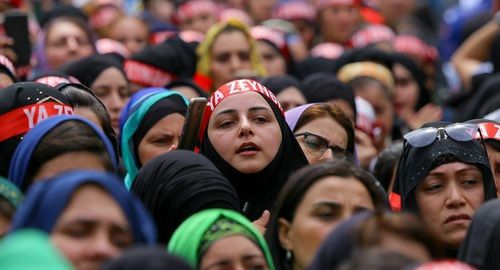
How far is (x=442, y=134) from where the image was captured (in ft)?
25.1

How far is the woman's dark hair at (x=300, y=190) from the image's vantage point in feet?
20.5

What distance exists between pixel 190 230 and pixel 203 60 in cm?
552

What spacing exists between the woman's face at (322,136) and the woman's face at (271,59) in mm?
4148

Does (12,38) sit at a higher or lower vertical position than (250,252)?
higher

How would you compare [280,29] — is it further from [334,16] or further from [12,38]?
[12,38]

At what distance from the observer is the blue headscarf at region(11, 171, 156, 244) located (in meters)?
5.23

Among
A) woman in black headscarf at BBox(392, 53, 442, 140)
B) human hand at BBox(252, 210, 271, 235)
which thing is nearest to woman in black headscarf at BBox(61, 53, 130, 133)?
human hand at BBox(252, 210, 271, 235)

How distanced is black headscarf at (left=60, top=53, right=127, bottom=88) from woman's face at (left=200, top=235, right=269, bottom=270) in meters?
4.13

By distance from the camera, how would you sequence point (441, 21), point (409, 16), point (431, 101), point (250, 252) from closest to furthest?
point (250, 252) → point (431, 101) → point (409, 16) → point (441, 21)

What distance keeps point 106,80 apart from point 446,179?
3.02 m

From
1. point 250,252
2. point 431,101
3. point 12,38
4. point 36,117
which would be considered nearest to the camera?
point 250,252

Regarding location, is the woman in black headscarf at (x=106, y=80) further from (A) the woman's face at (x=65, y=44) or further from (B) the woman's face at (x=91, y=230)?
(B) the woman's face at (x=91, y=230)

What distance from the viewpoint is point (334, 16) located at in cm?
1488

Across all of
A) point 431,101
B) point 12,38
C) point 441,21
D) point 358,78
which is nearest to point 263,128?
point 12,38
